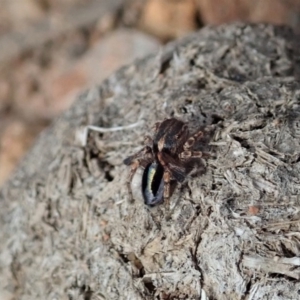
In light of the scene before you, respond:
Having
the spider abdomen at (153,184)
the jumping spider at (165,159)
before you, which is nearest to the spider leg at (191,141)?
Result: the jumping spider at (165,159)

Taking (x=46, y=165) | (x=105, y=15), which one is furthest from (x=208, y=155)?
(x=105, y=15)

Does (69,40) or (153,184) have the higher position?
(153,184)

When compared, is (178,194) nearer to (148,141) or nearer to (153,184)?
(153,184)

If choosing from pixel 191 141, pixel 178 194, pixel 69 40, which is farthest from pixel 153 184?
pixel 69 40

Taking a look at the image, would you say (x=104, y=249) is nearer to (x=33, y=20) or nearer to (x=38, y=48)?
(x=38, y=48)

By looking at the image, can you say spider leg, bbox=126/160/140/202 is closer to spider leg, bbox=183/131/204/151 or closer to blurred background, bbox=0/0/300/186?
spider leg, bbox=183/131/204/151

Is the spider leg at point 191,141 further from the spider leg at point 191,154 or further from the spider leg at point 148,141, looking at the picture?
the spider leg at point 148,141

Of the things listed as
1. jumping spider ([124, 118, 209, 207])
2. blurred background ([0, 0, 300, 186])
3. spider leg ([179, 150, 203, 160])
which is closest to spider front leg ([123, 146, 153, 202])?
jumping spider ([124, 118, 209, 207])
